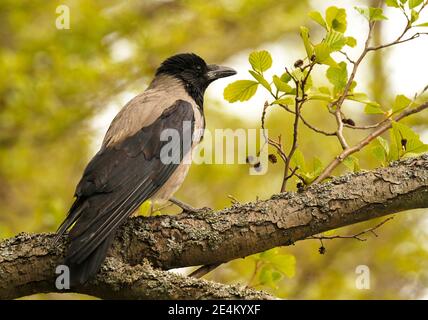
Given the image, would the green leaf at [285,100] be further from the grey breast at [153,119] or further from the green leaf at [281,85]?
the grey breast at [153,119]

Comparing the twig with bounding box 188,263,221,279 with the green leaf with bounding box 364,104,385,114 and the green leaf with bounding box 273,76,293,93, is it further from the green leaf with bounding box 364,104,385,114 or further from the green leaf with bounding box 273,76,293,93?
the green leaf with bounding box 364,104,385,114

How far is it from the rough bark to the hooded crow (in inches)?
7.0

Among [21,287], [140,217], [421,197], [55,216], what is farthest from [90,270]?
[55,216]

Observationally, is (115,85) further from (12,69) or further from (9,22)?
(9,22)

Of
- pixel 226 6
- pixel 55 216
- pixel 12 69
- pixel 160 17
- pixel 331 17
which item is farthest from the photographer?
pixel 160 17

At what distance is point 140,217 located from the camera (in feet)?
18.1

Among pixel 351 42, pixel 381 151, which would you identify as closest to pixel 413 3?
pixel 351 42

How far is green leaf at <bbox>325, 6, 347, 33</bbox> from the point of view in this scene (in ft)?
17.3

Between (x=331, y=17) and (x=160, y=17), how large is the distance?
740cm

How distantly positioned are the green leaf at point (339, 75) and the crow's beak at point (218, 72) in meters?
2.92

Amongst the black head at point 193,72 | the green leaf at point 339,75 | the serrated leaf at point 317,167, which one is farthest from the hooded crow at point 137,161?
the green leaf at point 339,75

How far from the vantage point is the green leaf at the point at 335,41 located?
16.5ft

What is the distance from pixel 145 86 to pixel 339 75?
606 centimetres

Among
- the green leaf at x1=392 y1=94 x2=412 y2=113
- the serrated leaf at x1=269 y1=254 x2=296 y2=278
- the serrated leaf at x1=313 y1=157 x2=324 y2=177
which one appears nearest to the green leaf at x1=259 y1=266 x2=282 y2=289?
the serrated leaf at x1=269 y1=254 x2=296 y2=278
